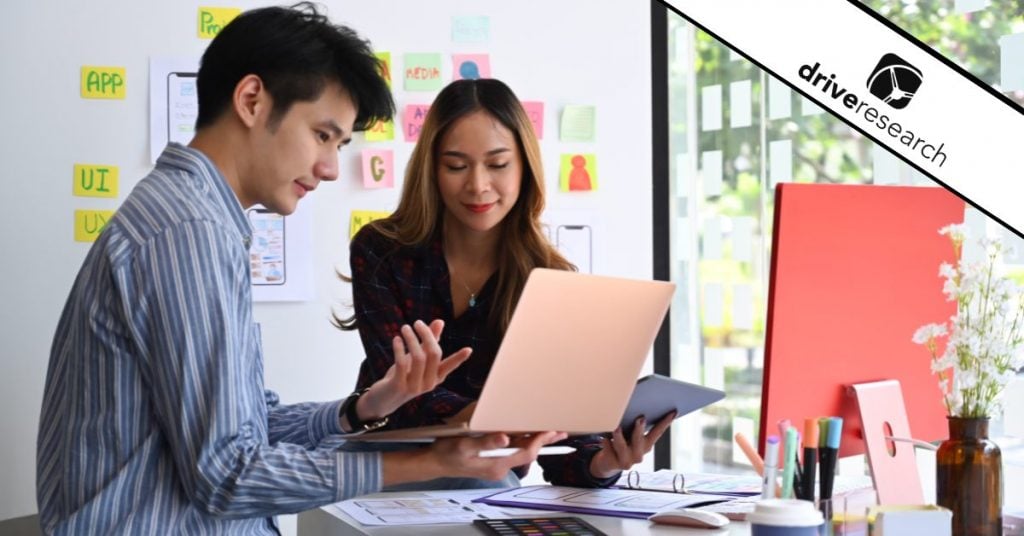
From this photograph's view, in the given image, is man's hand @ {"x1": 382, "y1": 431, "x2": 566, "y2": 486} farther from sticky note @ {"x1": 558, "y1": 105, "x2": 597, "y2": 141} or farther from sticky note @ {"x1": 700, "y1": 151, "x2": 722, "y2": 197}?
sticky note @ {"x1": 700, "y1": 151, "x2": 722, "y2": 197}

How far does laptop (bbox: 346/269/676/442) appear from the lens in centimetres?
129

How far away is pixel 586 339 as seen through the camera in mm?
1376

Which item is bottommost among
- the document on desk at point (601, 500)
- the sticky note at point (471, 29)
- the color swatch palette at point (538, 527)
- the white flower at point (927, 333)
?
the document on desk at point (601, 500)

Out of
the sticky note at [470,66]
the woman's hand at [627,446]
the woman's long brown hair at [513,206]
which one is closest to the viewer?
the woman's hand at [627,446]

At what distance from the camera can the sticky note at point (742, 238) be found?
3330mm

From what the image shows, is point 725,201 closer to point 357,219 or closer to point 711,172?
point 711,172

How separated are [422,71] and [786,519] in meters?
2.22

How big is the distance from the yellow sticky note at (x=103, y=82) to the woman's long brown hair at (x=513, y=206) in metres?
1.06

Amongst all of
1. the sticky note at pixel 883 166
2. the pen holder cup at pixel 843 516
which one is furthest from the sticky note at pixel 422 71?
the pen holder cup at pixel 843 516

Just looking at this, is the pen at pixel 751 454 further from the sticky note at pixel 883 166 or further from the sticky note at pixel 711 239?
the sticky note at pixel 711 239

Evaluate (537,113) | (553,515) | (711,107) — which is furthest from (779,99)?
(553,515)

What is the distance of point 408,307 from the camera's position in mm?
2057

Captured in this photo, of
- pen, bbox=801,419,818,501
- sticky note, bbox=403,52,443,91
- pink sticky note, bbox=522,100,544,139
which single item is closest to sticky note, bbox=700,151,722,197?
pink sticky note, bbox=522,100,544,139

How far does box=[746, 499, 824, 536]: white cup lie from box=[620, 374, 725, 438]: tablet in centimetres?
43
